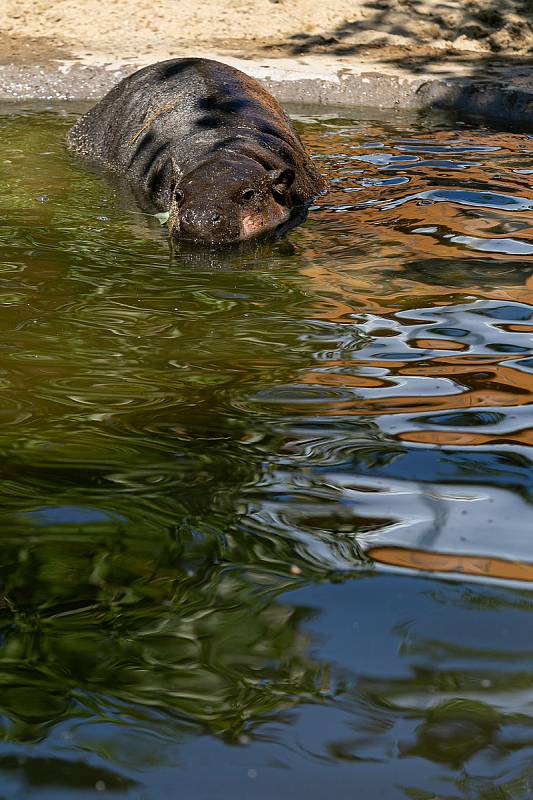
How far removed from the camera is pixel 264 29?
13.0 meters

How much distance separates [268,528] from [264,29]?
A: 11274mm

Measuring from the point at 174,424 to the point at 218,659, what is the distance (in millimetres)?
1286

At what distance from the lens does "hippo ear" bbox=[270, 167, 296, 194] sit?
6.77m

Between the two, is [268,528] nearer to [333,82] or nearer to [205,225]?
[205,225]

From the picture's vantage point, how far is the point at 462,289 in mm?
4965

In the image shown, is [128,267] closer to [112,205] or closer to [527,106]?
[112,205]

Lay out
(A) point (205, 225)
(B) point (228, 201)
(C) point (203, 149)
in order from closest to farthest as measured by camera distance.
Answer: (A) point (205, 225), (B) point (228, 201), (C) point (203, 149)

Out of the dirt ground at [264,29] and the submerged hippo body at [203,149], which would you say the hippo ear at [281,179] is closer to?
the submerged hippo body at [203,149]

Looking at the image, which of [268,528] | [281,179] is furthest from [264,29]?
[268,528]

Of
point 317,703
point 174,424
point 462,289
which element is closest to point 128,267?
point 462,289

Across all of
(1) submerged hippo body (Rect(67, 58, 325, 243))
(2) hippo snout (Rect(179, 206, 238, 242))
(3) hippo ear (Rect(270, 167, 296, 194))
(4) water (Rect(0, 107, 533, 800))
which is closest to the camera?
(4) water (Rect(0, 107, 533, 800))

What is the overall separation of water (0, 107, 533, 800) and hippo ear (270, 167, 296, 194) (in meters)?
1.36

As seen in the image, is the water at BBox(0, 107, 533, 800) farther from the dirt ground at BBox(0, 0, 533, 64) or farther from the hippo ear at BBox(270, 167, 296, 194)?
the dirt ground at BBox(0, 0, 533, 64)

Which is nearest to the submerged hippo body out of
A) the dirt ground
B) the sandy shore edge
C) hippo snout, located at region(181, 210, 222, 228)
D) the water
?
hippo snout, located at region(181, 210, 222, 228)
